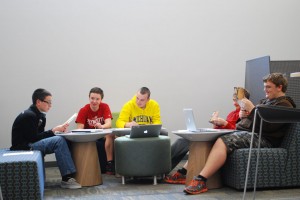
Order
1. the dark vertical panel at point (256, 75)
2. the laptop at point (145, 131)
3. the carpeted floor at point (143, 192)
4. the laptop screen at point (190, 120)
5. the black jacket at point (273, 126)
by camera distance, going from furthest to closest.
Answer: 1. the dark vertical panel at point (256, 75)
2. the laptop at point (145, 131)
3. the laptop screen at point (190, 120)
4. the black jacket at point (273, 126)
5. the carpeted floor at point (143, 192)

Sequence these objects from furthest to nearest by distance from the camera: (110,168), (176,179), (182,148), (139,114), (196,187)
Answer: (110,168) → (139,114) → (182,148) → (176,179) → (196,187)

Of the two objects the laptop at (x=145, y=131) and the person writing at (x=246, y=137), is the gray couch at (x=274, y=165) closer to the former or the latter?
the person writing at (x=246, y=137)

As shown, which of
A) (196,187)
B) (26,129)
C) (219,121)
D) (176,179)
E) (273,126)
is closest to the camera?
(196,187)

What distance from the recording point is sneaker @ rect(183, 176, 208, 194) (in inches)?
148

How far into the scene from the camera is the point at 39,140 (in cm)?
421

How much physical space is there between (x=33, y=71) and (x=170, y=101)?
199 centimetres

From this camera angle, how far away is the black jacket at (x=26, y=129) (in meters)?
4.03

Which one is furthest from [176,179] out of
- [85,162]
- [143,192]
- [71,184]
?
[71,184]

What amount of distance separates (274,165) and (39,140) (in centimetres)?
233

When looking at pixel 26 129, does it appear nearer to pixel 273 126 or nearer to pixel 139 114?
pixel 139 114

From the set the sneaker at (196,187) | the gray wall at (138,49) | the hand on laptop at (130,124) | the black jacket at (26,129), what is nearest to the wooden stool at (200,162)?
the sneaker at (196,187)

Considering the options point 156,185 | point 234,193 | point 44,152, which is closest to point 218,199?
point 234,193

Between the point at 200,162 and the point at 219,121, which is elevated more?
the point at 219,121

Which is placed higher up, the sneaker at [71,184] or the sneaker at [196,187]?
the sneaker at [196,187]
